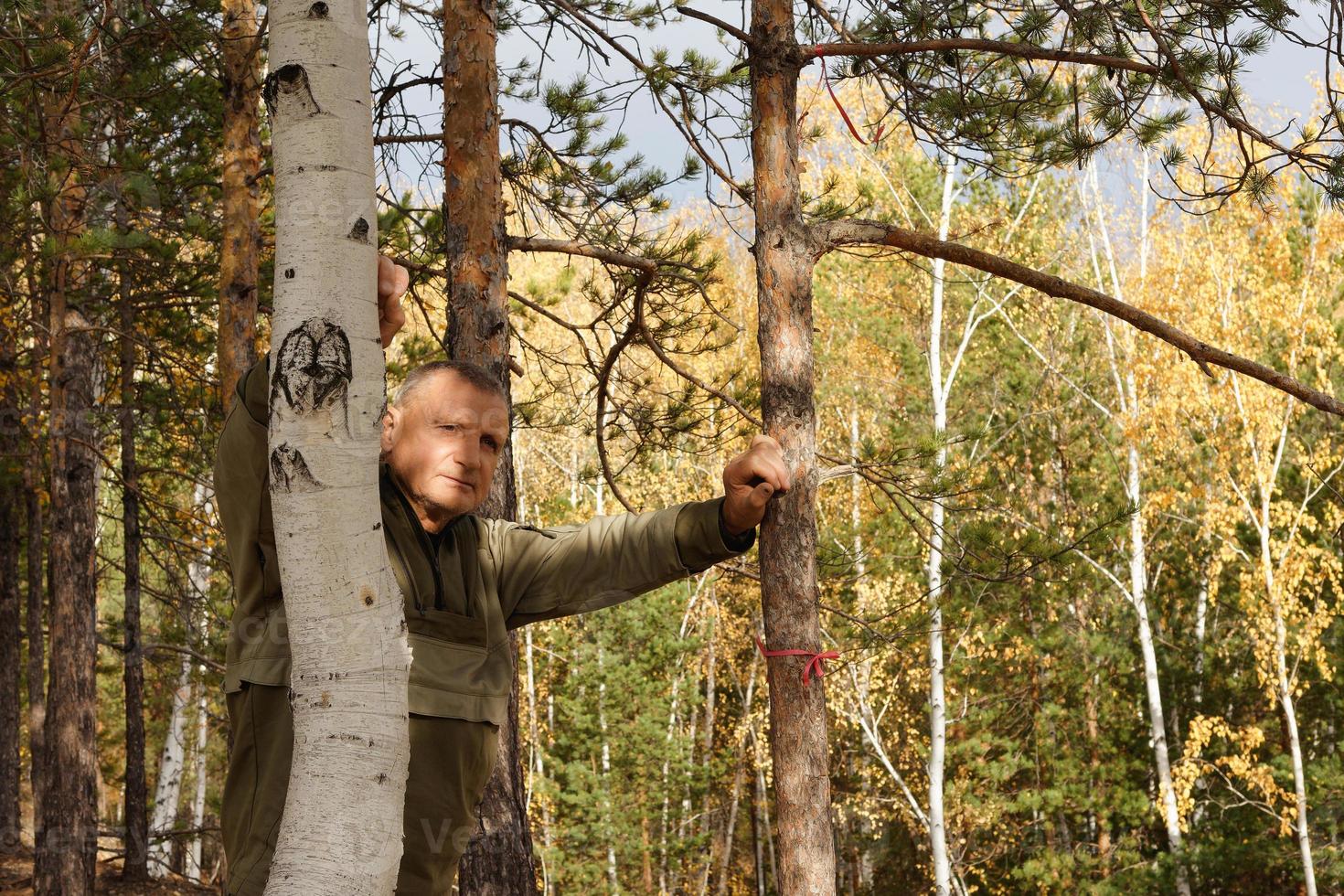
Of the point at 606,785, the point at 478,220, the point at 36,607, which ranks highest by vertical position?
the point at 478,220

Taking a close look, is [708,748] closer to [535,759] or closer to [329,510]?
[535,759]

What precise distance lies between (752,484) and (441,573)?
0.61 metres

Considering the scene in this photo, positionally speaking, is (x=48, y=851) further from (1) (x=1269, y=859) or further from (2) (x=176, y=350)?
(1) (x=1269, y=859)

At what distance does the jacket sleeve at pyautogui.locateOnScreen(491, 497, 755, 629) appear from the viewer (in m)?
2.12

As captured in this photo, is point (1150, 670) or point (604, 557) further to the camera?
point (1150, 670)

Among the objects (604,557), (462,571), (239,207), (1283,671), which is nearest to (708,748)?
(1283,671)

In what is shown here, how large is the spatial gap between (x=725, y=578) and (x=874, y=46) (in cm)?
1541

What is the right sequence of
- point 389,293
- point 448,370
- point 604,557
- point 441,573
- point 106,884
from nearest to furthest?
point 389,293 → point 441,573 → point 448,370 → point 604,557 → point 106,884

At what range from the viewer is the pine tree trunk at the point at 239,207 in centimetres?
569

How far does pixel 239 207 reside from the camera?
5.72 meters

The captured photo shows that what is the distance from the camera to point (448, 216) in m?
4.15

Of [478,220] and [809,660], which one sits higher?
[478,220]

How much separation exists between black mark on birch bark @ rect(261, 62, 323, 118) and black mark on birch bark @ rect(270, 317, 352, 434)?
0.97 feet

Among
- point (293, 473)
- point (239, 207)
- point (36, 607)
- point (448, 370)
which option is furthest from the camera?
point (36, 607)
